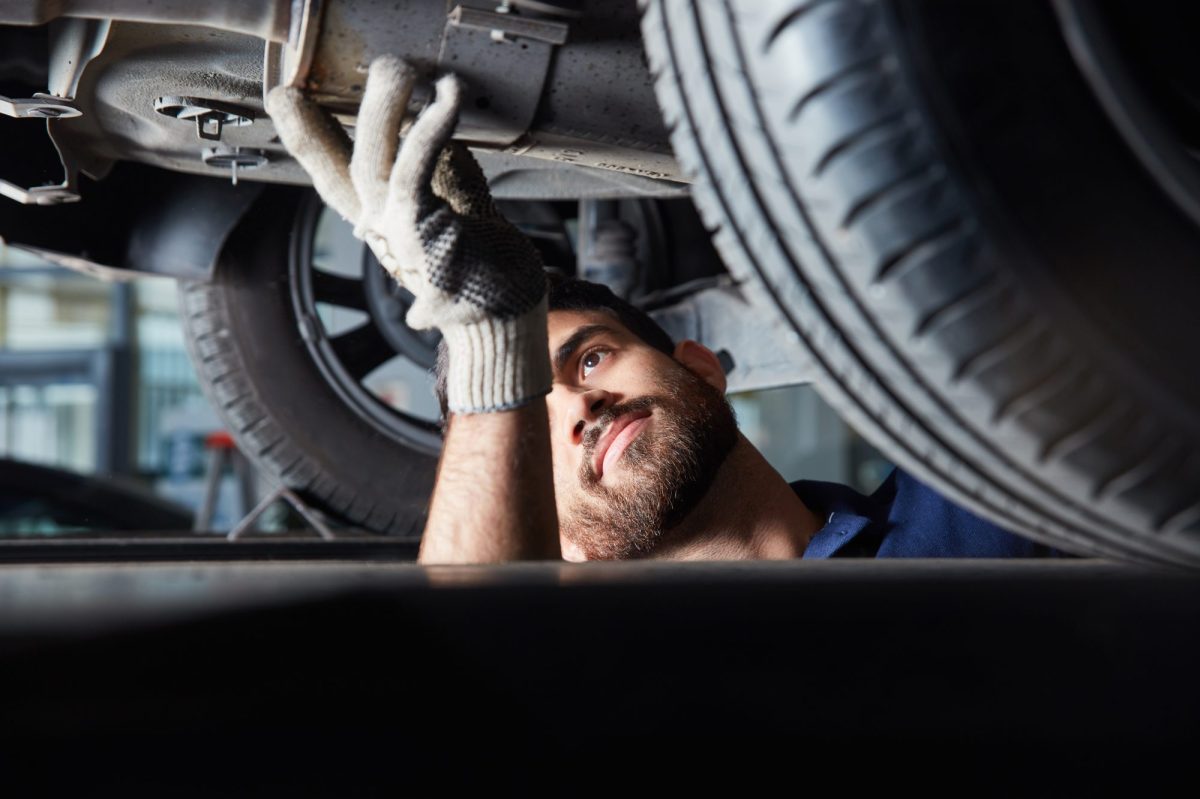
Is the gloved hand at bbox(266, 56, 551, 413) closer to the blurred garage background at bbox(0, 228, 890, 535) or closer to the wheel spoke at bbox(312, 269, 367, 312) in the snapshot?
the wheel spoke at bbox(312, 269, 367, 312)

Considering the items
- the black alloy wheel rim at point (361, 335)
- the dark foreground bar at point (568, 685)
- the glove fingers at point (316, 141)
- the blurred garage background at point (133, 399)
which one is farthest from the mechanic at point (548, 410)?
the blurred garage background at point (133, 399)

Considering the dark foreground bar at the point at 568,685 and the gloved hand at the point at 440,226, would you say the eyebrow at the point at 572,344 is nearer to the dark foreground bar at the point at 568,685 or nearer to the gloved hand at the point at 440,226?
the gloved hand at the point at 440,226

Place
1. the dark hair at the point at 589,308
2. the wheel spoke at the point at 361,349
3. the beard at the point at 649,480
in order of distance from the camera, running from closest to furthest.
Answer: the beard at the point at 649,480 → the dark hair at the point at 589,308 → the wheel spoke at the point at 361,349

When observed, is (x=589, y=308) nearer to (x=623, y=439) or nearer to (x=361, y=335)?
(x=623, y=439)

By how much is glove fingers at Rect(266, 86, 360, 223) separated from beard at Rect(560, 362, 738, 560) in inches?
18.5

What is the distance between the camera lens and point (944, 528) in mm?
1142

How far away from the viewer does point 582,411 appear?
127 centimetres

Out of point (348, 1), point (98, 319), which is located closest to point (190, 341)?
point (348, 1)

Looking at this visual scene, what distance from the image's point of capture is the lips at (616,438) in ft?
4.10

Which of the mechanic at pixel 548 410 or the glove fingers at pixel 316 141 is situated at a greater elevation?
the glove fingers at pixel 316 141

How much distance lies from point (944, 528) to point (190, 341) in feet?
3.47

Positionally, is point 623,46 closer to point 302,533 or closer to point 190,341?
point 190,341

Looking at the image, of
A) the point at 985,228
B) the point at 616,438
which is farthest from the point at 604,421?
the point at 985,228

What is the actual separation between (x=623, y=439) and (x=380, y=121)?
56 centimetres
